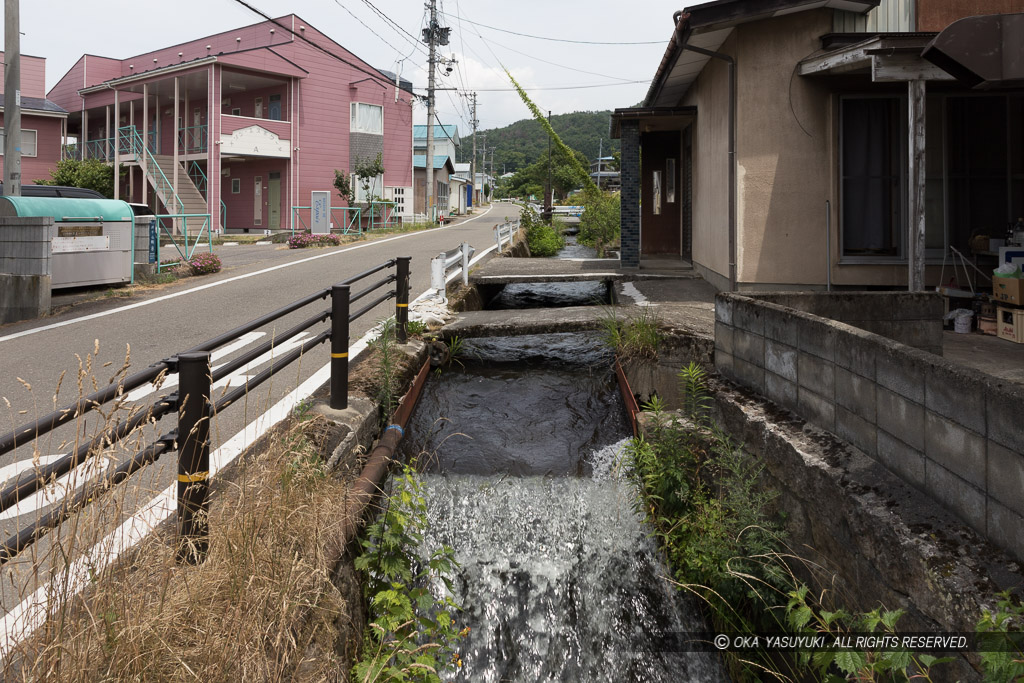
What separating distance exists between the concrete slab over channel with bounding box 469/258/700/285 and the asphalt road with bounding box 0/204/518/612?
1233 mm

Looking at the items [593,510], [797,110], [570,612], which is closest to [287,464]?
[570,612]

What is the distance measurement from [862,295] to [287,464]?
4.43 metres

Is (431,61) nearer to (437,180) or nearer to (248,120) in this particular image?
(248,120)

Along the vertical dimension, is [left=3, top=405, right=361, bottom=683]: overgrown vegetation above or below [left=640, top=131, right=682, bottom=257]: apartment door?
below

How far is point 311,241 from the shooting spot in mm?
22953

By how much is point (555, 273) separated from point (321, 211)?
1753 centimetres

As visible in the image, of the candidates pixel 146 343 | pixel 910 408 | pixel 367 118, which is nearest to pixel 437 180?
pixel 367 118

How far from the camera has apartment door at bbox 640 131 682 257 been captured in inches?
727

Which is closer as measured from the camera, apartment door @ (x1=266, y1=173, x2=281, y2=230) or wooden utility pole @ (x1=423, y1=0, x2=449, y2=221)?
apartment door @ (x1=266, y1=173, x2=281, y2=230)

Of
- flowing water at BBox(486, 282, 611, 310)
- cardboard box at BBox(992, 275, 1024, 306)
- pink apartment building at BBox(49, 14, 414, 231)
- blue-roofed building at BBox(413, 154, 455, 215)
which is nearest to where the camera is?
cardboard box at BBox(992, 275, 1024, 306)

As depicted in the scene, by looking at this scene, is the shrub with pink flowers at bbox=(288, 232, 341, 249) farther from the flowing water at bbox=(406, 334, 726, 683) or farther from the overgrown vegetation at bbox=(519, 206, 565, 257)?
the flowing water at bbox=(406, 334, 726, 683)

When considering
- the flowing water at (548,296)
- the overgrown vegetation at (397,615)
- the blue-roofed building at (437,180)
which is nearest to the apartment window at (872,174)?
the flowing water at (548,296)

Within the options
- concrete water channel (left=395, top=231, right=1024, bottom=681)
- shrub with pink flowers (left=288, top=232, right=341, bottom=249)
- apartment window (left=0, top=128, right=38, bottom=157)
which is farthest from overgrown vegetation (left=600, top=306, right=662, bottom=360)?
apartment window (left=0, top=128, right=38, bottom=157)

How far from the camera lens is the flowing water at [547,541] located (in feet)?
14.8
